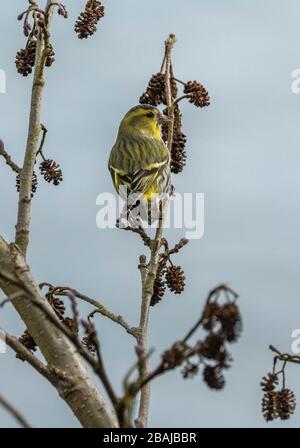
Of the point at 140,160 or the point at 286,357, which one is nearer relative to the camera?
the point at 286,357

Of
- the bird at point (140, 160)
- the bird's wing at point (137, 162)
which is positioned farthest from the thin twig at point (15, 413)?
the bird's wing at point (137, 162)

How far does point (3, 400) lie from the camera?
2.50 meters

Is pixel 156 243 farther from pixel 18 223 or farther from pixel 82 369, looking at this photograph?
pixel 82 369

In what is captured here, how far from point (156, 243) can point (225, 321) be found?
250 cm

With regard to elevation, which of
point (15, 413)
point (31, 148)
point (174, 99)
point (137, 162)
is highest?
point (137, 162)

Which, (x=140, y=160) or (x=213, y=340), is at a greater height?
(x=140, y=160)

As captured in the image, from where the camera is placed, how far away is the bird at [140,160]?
8.20 metres

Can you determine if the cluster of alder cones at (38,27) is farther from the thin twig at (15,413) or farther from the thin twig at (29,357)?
the thin twig at (15,413)

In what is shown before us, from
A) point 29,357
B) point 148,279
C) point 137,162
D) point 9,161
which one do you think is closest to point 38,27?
point 9,161

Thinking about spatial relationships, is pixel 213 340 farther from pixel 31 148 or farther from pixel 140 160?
pixel 140 160

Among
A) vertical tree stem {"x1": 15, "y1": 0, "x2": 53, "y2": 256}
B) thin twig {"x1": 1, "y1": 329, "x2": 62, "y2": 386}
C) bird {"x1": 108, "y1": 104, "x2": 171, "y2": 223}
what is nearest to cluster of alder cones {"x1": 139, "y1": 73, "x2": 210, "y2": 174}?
bird {"x1": 108, "y1": 104, "x2": 171, "y2": 223}

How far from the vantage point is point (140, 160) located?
9281mm
